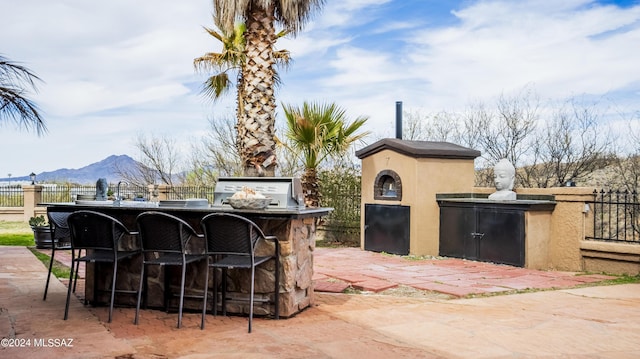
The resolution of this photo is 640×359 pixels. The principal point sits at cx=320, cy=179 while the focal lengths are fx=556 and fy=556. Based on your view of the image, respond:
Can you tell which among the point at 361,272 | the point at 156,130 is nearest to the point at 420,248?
the point at 361,272

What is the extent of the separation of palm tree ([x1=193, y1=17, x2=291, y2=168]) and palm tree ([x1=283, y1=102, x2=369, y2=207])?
2228 mm

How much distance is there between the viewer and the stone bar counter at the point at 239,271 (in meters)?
4.86

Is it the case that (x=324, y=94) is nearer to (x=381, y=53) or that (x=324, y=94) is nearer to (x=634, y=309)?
(x=381, y=53)

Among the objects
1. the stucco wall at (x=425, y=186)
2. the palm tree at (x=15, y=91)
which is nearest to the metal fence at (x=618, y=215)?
the stucco wall at (x=425, y=186)

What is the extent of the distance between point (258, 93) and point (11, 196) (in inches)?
645

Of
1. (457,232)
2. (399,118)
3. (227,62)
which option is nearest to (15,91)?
(227,62)

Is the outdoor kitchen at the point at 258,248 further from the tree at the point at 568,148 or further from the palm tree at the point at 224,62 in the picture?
the tree at the point at 568,148

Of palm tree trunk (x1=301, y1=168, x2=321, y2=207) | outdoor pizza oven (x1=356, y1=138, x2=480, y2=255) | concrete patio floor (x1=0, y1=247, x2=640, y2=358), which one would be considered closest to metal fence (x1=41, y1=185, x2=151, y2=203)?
palm tree trunk (x1=301, y1=168, x2=321, y2=207)

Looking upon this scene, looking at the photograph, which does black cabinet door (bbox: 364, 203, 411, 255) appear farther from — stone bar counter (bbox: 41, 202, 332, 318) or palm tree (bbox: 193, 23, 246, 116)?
palm tree (bbox: 193, 23, 246, 116)

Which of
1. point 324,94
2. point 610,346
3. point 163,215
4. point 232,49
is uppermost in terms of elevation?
point 232,49

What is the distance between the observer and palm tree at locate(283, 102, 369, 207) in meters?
11.2

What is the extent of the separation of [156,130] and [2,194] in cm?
630

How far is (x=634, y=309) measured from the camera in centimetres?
548

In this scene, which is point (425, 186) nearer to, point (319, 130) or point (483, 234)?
point (483, 234)
